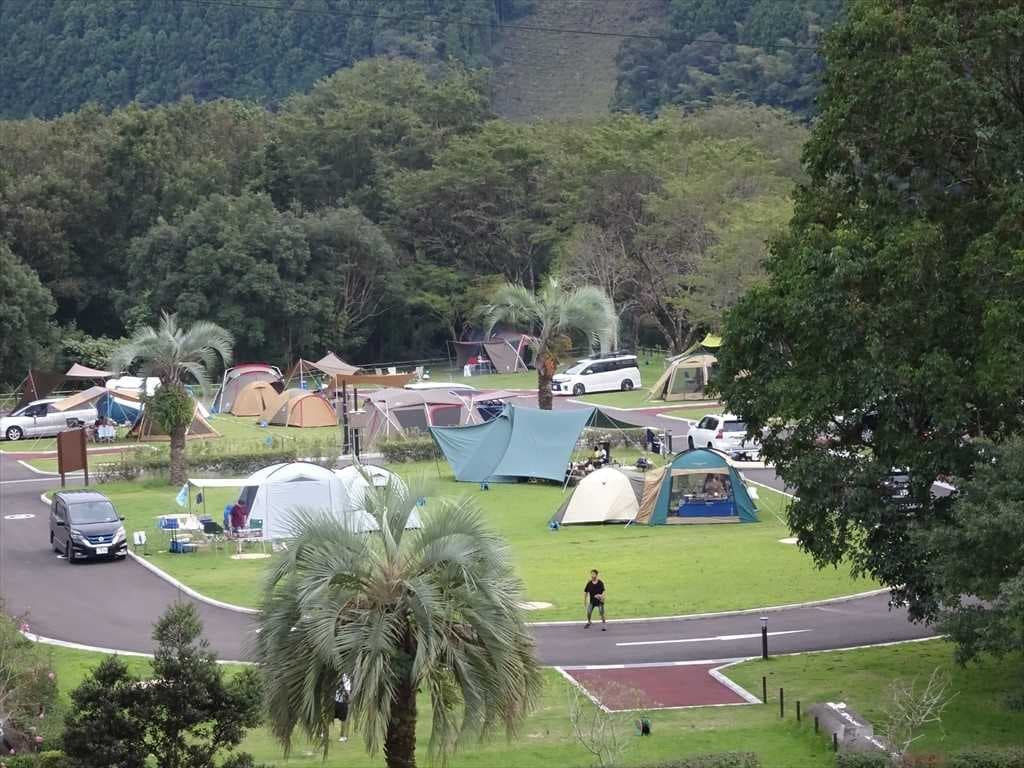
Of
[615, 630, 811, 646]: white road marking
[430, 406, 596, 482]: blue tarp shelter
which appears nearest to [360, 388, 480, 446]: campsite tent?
[430, 406, 596, 482]: blue tarp shelter

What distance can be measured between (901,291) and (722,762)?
638 cm

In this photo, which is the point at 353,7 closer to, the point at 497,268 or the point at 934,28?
the point at 497,268

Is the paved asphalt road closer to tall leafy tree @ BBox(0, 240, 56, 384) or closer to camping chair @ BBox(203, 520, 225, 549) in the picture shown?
camping chair @ BBox(203, 520, 225, 549)

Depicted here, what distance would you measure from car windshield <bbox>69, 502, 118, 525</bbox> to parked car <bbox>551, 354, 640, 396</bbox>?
90.3 feet

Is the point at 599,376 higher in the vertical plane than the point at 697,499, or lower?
lower

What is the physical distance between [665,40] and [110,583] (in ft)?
367

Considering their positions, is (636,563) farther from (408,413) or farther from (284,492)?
(408,413)

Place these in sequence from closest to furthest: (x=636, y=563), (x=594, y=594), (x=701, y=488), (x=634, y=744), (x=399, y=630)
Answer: (x=399, y=630) < (x=634, y=744) < (x=594, y=594) < (x=636, y=563) < (x=701, y=488)

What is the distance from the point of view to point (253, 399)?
5225 centimetres

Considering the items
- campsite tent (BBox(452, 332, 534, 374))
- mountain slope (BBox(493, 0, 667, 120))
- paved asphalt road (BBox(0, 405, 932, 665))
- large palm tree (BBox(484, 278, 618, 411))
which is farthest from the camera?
mountain slope (BBox(493, 0, 667, 120))

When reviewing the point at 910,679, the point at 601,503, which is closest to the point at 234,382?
the point at 601,503

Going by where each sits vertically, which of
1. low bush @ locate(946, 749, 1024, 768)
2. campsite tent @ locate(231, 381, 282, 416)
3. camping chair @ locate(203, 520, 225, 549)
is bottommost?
campsite tent @ locate(231, 381, 282, 416)

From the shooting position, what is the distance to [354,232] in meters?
66.6

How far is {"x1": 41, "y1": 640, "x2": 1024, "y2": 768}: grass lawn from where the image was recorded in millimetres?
15891
